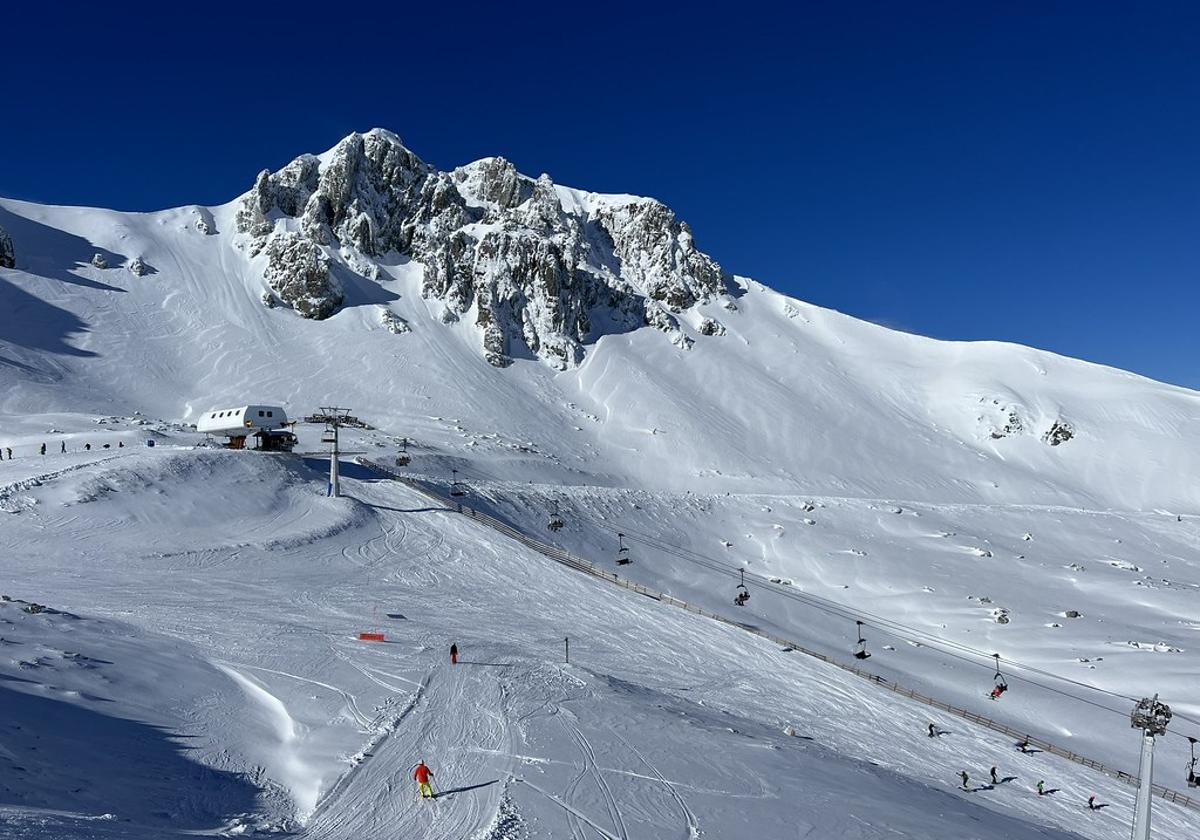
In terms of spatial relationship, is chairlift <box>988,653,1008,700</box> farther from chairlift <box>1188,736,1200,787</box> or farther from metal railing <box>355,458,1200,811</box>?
chairlift <box>1188,736,1200,787</box>

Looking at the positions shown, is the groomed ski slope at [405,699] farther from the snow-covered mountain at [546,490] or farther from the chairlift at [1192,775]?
the chairlift at [1192,775]

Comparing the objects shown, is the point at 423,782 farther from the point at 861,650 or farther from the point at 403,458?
the point at 403,458

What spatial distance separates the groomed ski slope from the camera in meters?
14.1

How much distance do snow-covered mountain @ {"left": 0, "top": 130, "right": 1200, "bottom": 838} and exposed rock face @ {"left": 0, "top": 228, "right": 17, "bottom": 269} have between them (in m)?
0.52

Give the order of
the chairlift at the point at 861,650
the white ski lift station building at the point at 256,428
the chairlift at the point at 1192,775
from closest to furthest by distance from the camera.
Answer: the chairlift at the point at 1192,775 → the chairlift at the point at 861,650 → the white ski lift station building at the point at 256,428

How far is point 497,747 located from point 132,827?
26.5ft

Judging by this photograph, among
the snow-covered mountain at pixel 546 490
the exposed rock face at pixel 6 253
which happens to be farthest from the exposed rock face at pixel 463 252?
the exposed rock face at pixel 6 253

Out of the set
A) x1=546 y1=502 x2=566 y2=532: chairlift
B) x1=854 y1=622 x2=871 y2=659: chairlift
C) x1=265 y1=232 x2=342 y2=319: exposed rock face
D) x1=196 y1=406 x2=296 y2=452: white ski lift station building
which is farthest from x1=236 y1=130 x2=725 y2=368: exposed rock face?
x1=854 y1=622 x2=871 y2=659: chairlift

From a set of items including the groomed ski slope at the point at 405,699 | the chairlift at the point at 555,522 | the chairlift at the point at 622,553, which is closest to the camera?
the groomed ski slope at the point at 405,699

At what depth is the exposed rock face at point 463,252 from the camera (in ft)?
366

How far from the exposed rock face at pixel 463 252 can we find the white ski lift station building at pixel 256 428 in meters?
54.2

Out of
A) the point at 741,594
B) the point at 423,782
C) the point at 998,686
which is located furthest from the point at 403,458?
the point at 423,782

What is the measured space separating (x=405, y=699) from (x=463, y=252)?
10822 centimetres

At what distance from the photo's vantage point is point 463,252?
4756 inches
